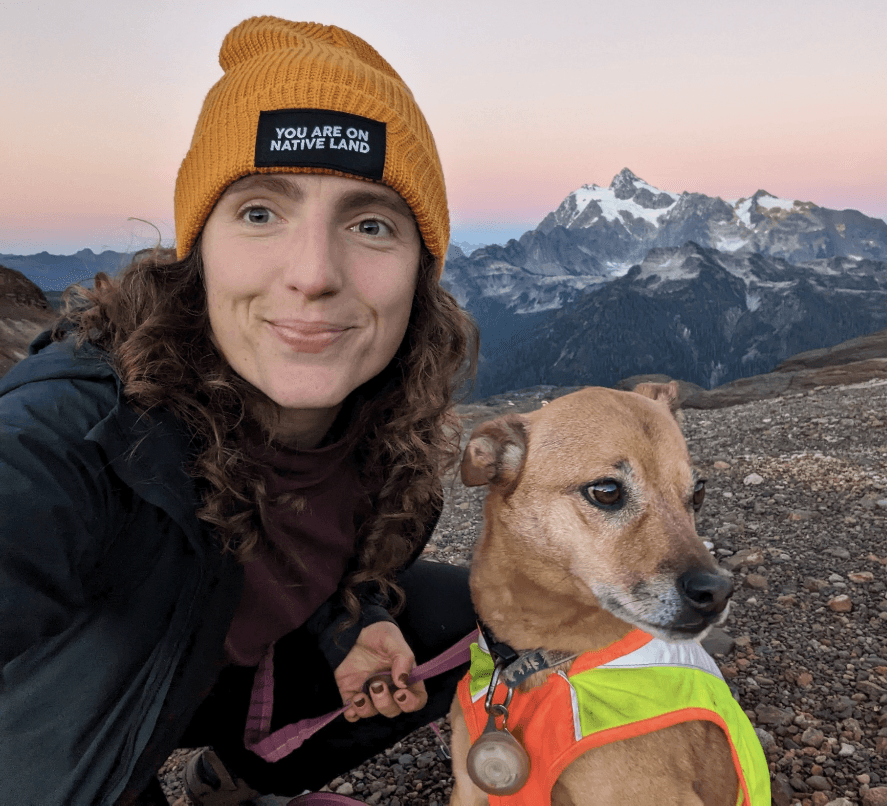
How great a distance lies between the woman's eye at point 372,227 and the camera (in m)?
2.03

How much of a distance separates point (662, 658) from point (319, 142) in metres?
2.07

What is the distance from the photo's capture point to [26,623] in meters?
1.50

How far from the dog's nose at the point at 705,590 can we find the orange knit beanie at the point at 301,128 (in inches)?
61.4

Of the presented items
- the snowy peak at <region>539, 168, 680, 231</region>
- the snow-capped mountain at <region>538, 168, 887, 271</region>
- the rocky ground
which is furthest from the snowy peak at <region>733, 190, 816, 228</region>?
the rocky ground

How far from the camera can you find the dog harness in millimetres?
1854

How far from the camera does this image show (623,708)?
190 centimetres

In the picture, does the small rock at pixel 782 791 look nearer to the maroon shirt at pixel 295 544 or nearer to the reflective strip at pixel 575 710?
the reflective strip at pixel 575 710

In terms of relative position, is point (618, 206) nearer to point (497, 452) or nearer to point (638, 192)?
point (638, 192)

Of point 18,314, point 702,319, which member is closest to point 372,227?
point 18,314

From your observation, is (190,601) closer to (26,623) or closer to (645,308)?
(26,623)

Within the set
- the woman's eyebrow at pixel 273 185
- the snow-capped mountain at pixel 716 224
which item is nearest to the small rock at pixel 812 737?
the woman's eyebrow at pixel 273 185

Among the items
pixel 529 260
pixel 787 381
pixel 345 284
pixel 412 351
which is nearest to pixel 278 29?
pixel 345 284

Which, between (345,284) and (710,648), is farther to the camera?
(710,648)

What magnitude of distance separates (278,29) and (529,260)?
5830 inches
